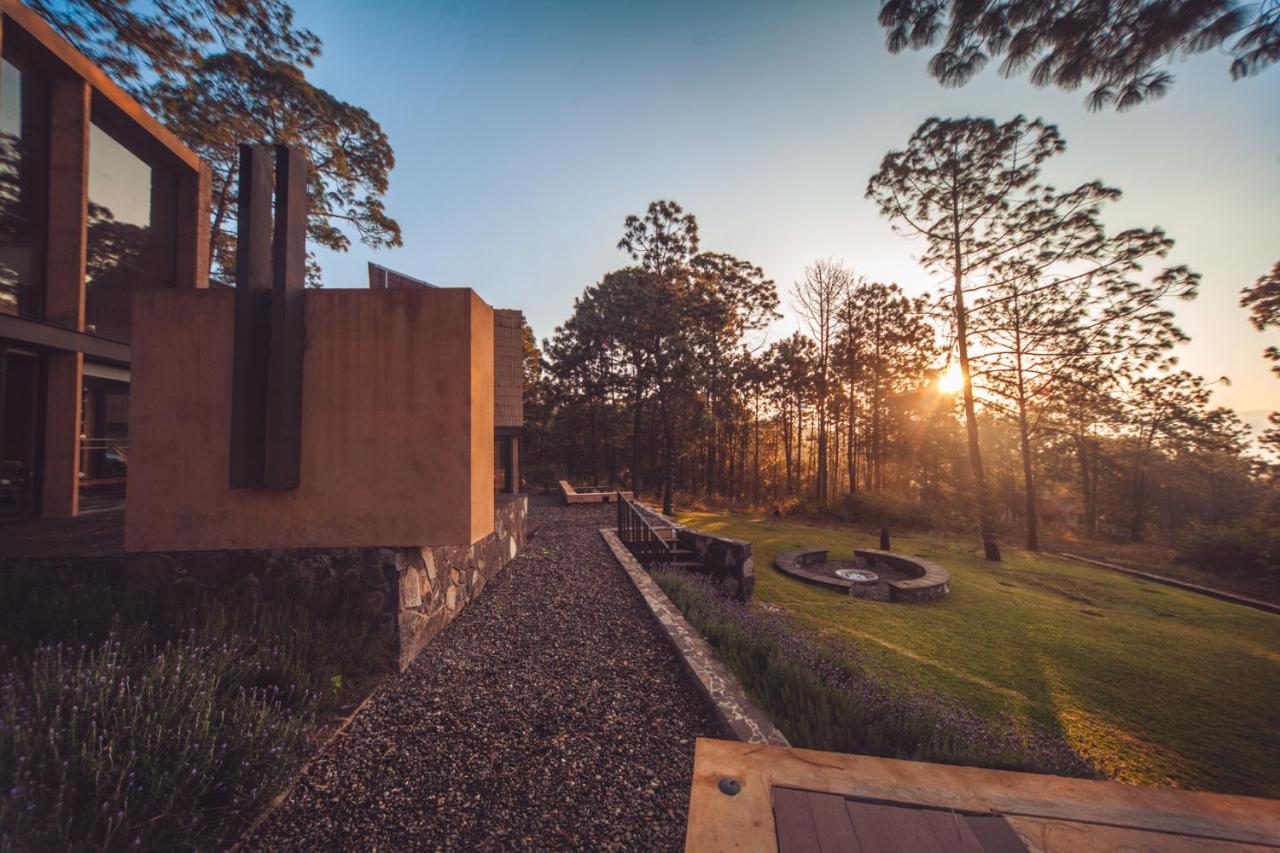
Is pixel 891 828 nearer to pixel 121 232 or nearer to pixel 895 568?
pixel 895 568

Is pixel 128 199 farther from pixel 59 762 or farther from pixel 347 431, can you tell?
pixel 59 762

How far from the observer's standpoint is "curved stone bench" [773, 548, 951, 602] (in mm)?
8258

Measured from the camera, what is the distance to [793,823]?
1.56 meters

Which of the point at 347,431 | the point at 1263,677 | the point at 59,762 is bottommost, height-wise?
the point at 1263,677

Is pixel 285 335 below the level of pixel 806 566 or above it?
above

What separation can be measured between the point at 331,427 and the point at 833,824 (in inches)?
176

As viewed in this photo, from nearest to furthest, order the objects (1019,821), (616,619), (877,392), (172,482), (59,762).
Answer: (1019,821) < (59,762) < (172,482) < (616,619) < (877,392)

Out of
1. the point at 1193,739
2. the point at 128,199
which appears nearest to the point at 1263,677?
the point at 1193,739

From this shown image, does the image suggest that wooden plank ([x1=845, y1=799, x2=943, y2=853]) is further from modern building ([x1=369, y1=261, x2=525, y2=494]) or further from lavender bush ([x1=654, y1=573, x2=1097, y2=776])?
modern building ([x1=369, y1=261, x2=525, y2=494])

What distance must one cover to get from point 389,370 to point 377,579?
189cm

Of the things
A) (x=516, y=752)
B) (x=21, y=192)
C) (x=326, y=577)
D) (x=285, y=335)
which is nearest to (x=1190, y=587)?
(x=516, y=752)

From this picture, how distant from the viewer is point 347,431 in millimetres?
3928

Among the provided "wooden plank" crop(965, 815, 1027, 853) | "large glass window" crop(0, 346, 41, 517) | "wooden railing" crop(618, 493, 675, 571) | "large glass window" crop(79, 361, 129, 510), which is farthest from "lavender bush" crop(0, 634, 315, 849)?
"large glass window" crop(79, 361, 129, 510)

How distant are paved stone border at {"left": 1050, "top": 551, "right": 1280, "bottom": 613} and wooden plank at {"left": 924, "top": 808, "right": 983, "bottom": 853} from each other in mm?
13745
